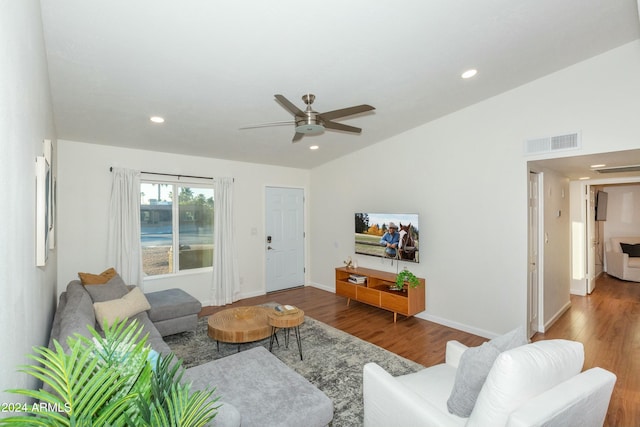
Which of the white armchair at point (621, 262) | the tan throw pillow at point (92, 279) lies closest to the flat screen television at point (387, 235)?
the tan throw pillow at point (92, 279)

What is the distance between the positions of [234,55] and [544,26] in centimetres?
250

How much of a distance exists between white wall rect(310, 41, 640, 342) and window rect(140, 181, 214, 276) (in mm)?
2906

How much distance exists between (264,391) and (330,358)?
1.34 meters

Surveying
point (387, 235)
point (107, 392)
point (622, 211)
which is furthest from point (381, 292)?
point (622, 211)

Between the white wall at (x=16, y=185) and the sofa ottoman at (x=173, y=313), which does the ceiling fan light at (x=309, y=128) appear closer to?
the white wall at (x=16, y=185)

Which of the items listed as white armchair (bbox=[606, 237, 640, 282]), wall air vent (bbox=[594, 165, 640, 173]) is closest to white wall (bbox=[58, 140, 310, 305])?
wall air vent (bbox=[594, 165, 640, 173])

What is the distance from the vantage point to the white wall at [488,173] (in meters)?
2.94

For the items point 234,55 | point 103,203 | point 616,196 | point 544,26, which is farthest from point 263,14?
point 616,196

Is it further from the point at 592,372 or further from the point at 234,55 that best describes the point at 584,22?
the point at 234,55

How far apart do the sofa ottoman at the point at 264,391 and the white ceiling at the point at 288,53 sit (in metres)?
2.34

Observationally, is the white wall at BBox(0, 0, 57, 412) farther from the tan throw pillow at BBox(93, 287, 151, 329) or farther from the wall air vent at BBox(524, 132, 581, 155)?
the wall air vent at BBox(524, 132, 581, 155)

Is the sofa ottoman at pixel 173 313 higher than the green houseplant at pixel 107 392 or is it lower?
lower

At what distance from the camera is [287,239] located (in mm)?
6145

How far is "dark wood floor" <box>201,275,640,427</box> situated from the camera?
2750mm
